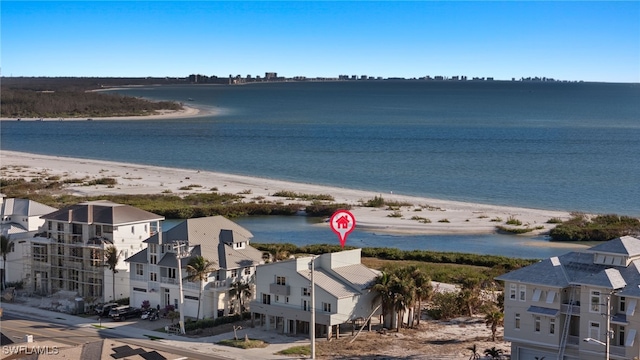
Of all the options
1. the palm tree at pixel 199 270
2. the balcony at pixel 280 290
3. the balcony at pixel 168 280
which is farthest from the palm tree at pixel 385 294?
the balcony at pixel 168 280

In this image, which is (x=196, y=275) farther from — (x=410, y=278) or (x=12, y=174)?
(x=12, y=174)

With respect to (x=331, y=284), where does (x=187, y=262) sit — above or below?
above

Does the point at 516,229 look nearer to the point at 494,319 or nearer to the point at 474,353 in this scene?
the point at 494,319

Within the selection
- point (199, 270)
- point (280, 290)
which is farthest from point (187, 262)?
point (280, 290)

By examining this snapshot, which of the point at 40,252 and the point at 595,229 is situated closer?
the point at 40,252

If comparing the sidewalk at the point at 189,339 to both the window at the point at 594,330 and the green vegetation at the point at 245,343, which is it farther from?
the window at the point at 594,330

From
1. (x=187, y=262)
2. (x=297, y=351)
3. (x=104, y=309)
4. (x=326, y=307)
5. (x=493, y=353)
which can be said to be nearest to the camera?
(x=493, y=353)
